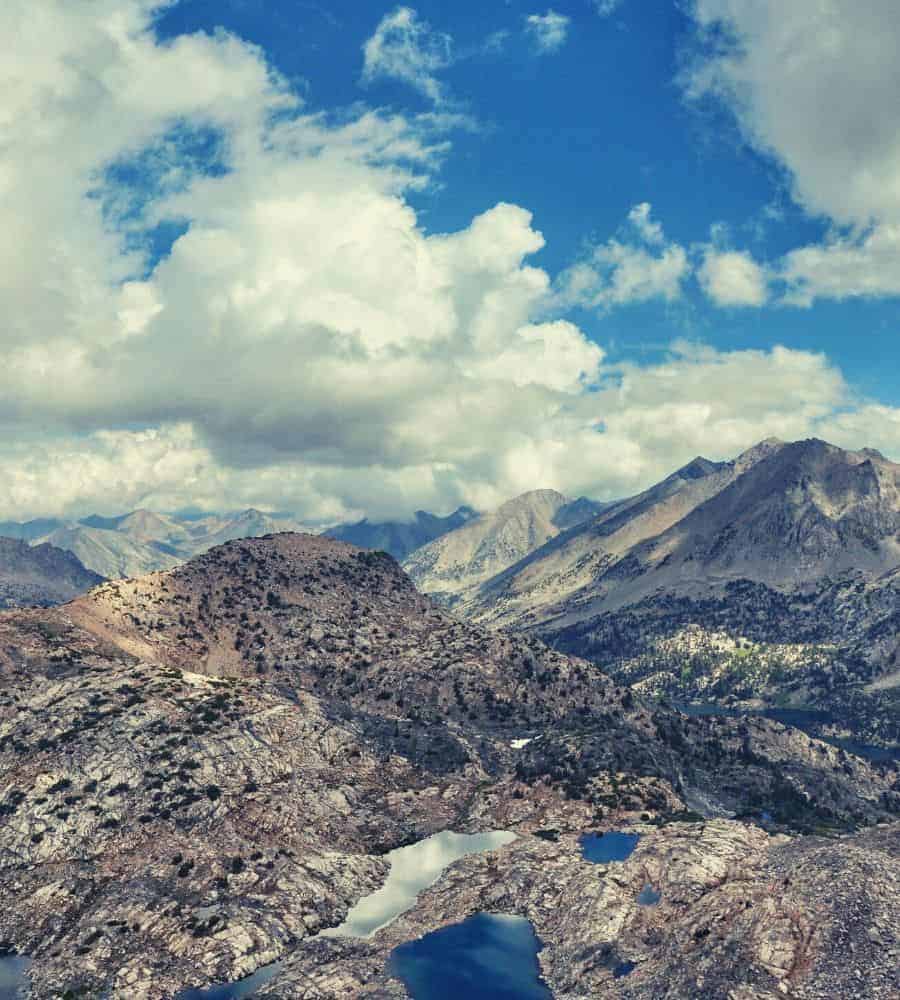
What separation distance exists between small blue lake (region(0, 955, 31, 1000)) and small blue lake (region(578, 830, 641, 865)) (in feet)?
347

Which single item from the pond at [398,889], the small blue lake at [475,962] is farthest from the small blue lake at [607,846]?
the small blue lake at [475,962]

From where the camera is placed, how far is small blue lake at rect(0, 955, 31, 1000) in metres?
135

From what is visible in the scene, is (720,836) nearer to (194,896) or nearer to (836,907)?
(836,907)

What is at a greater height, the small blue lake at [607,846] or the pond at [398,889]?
the pond at [398,889]

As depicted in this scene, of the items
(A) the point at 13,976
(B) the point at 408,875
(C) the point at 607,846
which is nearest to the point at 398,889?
(B) the point at 408,875

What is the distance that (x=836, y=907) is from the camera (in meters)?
125

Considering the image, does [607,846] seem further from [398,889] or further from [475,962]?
[475,962]

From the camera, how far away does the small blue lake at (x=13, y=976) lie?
135 m

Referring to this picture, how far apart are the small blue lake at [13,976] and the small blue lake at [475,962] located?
2369 inches

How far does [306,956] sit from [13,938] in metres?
53.2

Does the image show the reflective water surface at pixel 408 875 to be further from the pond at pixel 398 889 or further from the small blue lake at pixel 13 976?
the small blue lake at pixel 13 976

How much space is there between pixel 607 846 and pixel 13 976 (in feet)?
386

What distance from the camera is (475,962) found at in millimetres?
142750

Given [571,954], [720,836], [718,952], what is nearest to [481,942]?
[571,954]
